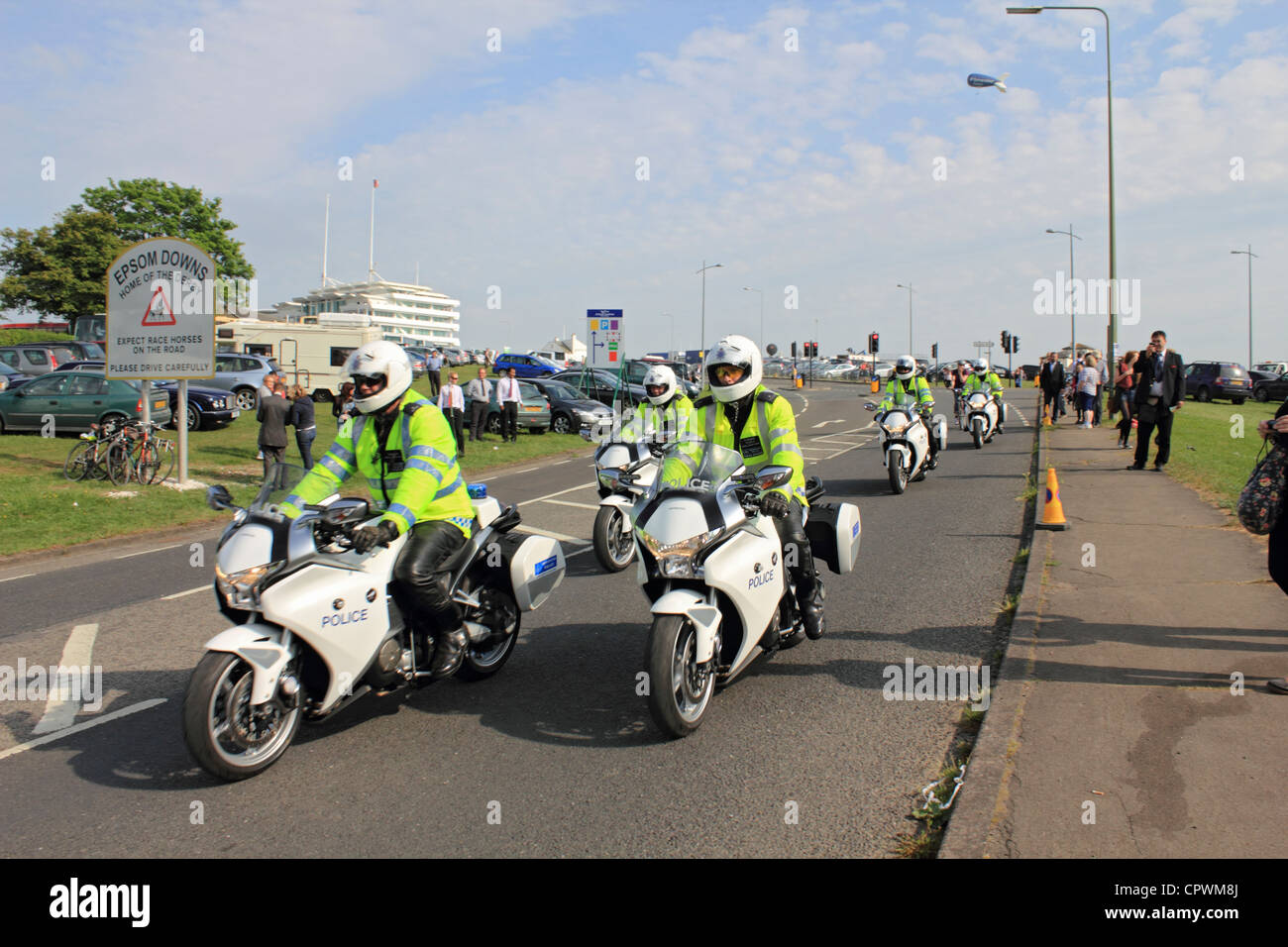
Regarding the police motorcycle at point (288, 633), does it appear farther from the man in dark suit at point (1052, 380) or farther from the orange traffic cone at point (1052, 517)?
the man in dark suit at point (1052, 380)

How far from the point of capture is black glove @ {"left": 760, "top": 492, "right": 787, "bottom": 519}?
506 cm

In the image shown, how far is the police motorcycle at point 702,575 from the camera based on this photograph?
4648mm

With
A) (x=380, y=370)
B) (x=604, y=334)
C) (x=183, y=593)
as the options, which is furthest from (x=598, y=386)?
(x=380, y=370)

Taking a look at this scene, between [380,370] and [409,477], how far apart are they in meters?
0.58

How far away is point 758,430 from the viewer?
5.92 m

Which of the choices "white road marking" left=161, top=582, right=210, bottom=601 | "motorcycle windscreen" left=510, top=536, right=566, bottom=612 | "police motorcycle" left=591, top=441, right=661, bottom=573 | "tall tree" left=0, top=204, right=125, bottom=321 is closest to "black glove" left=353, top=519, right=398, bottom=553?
"motorcycle windscreen" left=510, top=536, right=566, bottom=612

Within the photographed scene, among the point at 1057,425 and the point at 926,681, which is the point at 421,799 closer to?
the point at 926,681

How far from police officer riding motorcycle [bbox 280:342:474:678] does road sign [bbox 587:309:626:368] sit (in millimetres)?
21579

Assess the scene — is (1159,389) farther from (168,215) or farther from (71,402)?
(168,215)

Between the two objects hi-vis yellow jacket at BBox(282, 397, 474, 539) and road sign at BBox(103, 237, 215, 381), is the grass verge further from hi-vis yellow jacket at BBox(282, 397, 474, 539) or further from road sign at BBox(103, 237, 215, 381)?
hi-vis yellow jacket at BBox(282, 397, 474, 539)

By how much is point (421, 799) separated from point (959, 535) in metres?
7.84

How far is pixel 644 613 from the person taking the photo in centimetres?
749

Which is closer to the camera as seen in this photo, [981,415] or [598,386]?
[981,415]
